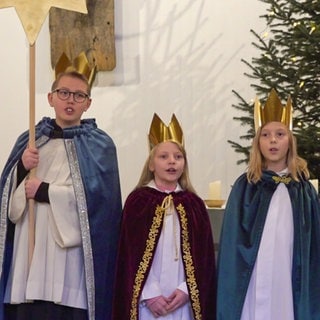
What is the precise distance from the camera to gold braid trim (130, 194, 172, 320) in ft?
8.93

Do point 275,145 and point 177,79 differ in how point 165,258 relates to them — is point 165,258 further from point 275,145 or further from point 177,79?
point 177,79

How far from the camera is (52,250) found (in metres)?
2.72

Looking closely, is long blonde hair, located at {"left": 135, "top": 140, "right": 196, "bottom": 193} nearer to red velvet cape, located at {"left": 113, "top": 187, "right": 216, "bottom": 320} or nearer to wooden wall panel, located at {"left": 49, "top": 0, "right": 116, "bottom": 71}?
red velvet cape, located at {"left": 113, "top": 187, "right": 216, "bottom": 320}

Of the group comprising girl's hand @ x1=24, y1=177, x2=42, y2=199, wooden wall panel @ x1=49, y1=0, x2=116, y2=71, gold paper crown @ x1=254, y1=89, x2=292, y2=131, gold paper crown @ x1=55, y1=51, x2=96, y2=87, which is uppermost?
wooden wall panel @ x1=49, y1=0, x2=116, y2=71

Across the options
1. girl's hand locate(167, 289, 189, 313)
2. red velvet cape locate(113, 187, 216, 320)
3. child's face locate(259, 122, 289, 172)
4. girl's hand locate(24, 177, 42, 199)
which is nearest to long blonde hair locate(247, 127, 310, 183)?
child's face locate(259, 122, 289, 172)

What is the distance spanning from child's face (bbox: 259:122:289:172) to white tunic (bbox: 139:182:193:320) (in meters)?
0.52

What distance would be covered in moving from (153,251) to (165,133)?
0.61 metres

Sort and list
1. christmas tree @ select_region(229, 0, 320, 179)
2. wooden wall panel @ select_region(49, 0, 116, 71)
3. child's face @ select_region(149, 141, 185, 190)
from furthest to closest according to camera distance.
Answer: wooden wall panel @ select_region(49, 0, 116, 71), christmas tree @ select_region(229, 0, 320, 179), child's face @ select_region(149, 141, 185, 190)

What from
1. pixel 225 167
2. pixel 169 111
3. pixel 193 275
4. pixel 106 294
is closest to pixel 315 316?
pixel 193 275

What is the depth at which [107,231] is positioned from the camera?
2.82 metres

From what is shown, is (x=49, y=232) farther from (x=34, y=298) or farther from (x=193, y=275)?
(x=193, y=275)

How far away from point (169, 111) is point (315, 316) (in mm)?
2792

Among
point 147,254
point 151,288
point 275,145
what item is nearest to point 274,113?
point 275,145

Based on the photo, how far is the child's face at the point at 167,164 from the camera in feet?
9.41
